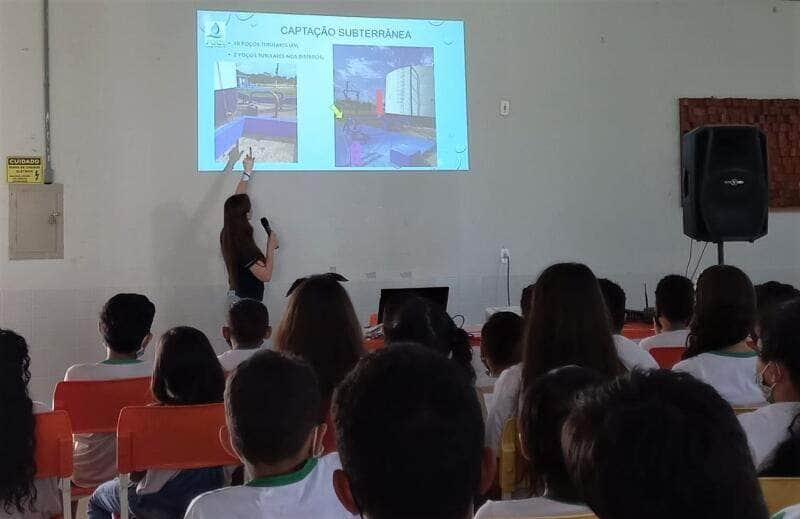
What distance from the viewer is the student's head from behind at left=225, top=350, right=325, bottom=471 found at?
1298 mm

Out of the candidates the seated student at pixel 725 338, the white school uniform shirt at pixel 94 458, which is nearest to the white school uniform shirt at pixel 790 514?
the seated student at pixel 725 338

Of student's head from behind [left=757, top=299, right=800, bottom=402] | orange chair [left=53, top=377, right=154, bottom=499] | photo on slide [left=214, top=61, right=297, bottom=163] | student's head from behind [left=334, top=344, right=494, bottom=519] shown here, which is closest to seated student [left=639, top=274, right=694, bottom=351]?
student's head from behind [left=757, top=299, right=800, bottom=402]

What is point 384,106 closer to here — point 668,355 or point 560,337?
point 668,355

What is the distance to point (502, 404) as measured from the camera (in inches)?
78.3

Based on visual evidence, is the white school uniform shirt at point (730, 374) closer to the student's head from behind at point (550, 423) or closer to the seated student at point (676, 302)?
the seated student at point (676, 302)

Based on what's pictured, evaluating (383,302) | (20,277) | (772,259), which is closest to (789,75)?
(772,259)

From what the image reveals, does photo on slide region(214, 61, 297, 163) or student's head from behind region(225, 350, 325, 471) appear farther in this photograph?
photo on slide region(214, 61, 297, 163)

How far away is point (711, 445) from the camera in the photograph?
25.6 inches

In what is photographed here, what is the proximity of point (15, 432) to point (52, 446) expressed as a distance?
0.33ft

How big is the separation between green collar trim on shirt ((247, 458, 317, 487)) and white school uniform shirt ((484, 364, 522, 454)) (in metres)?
0.75

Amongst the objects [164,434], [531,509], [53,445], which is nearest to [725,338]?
[531,509]

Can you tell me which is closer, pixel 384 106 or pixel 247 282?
pixel 247 282

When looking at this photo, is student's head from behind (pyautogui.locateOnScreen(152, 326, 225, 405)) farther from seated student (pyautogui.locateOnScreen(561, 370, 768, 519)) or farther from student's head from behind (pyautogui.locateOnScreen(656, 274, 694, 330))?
student's head from behind (pyautogui.locateOnScreen(656, 274, 694, 330))

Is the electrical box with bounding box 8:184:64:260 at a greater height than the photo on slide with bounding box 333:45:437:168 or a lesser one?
lesser
